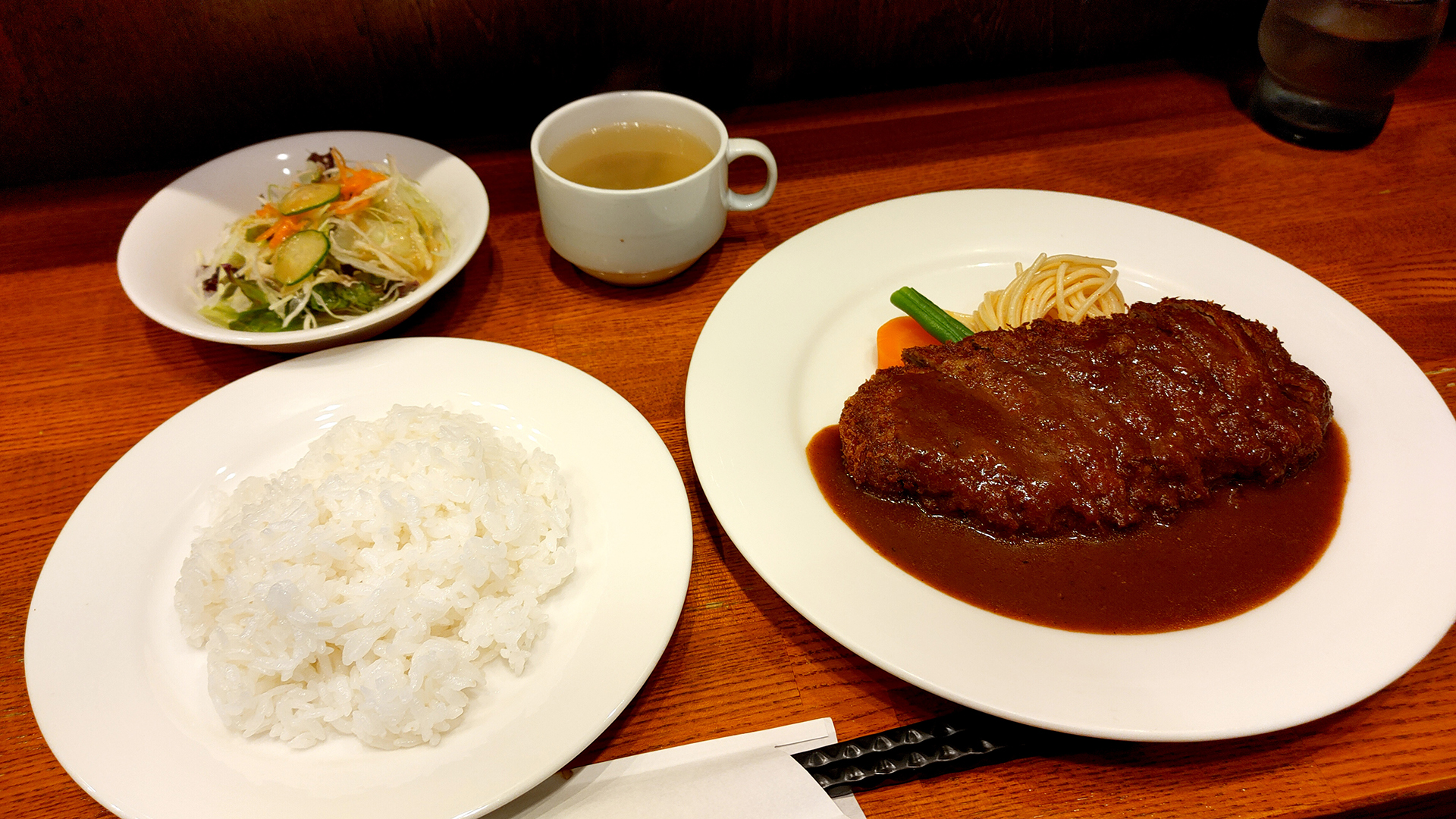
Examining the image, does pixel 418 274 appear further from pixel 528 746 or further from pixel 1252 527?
pixel 1252 527

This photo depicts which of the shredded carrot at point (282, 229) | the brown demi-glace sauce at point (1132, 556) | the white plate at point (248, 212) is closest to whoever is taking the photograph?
the brown demi-glace sauce at point (1132, 556)

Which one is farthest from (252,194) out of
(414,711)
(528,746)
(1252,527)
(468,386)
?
(1252,527)

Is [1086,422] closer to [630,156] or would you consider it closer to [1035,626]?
[1035,626]

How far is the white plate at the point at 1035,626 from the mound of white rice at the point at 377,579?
0.40 meters

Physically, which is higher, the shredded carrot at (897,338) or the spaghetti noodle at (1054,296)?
the spaghetti noodle at (1054,296)

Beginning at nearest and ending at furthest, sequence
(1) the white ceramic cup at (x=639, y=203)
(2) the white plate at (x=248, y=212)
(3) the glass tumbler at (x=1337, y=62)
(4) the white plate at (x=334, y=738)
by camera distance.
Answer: (4) the white plate at (x=334, y=738) < (2) the white plate at (x=248, y=212) < (1) the white ceramic cup at (x=639, y=203) < (3) the glass tumbler at (x=1337, y=62)

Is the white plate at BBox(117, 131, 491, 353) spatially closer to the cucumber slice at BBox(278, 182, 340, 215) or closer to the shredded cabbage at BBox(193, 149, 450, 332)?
the shredded cabbage at BBox(193, 149, 450, 332)

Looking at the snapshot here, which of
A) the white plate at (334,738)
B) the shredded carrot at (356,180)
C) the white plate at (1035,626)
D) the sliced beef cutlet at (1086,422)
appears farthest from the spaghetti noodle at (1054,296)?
the shredded carrot at (356,180)

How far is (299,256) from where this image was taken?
2.10 m

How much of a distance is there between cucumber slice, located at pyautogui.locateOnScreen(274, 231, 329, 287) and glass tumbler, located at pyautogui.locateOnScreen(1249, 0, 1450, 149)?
9.92 ft

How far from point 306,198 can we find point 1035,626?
2.13 meters

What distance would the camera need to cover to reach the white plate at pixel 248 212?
1905 mm

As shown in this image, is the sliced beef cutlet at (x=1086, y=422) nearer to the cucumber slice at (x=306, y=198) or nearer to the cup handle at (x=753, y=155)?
the cup handle at (x=753, y=155)

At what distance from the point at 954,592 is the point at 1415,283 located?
1.84 m
